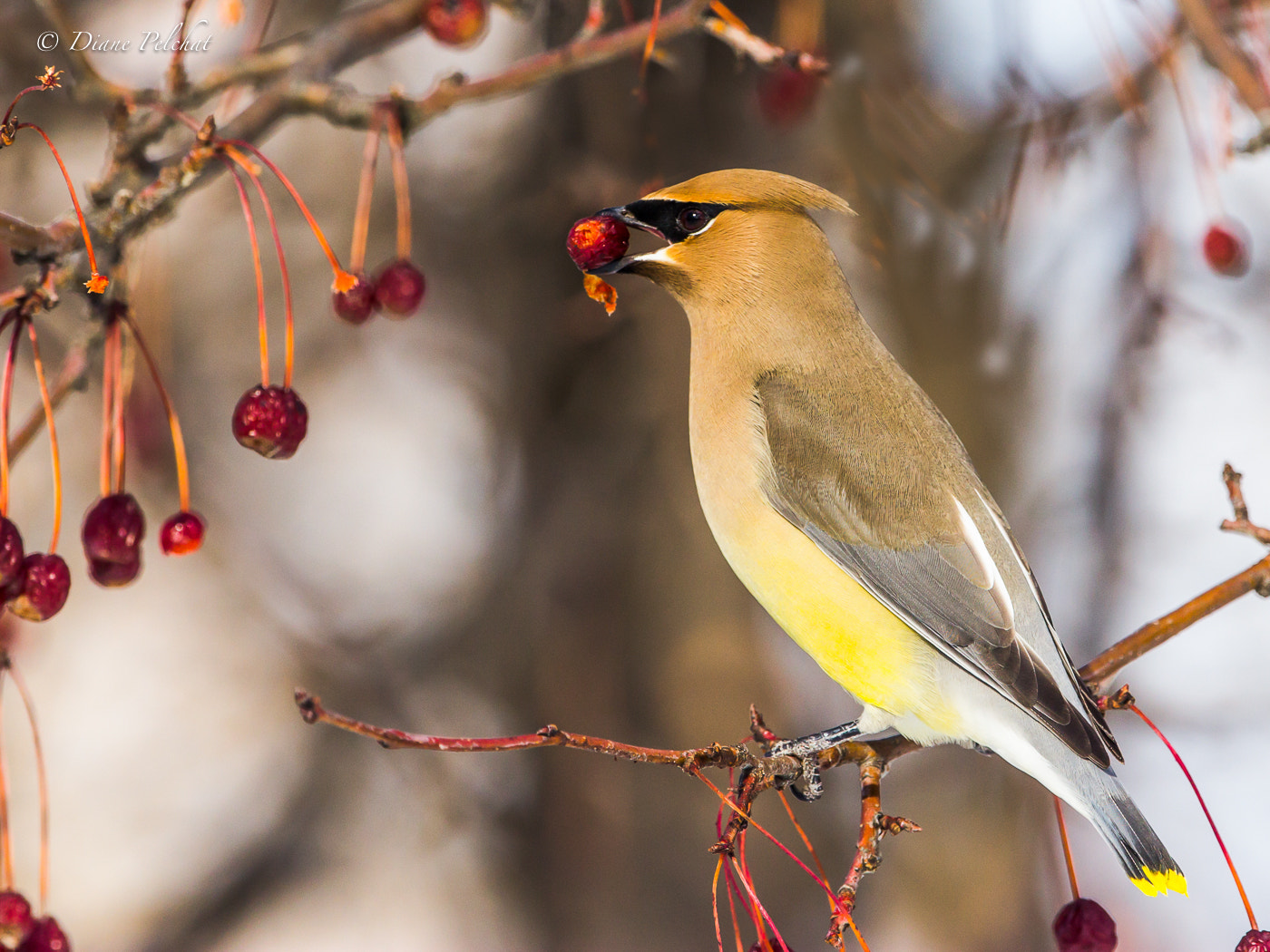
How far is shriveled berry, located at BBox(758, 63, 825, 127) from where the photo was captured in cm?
302

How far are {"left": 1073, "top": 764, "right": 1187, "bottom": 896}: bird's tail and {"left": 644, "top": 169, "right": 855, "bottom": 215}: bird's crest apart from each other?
1.17 m

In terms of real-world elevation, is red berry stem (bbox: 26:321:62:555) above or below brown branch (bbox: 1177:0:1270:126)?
below

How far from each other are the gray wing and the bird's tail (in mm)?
81

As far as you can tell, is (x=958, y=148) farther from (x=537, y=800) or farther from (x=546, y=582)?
(x=537, y=800)

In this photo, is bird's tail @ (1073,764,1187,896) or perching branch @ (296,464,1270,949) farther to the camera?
bird's tail @ (1073,764,1187,896)

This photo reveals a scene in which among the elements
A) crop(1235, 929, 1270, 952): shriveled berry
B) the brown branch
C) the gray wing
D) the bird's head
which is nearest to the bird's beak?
the bird's head

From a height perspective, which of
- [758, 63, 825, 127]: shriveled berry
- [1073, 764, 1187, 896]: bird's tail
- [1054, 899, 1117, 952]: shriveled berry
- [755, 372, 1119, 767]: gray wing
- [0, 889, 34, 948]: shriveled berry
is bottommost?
[1054, 899, 1117, 952]: shriveled berry

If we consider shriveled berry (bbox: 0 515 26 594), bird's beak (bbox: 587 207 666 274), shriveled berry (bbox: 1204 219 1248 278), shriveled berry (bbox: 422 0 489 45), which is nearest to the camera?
shriveled berry (bbox: 0 515 26 594)

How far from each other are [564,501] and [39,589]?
213cm

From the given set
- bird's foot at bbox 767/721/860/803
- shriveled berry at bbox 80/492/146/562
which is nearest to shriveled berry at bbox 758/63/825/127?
bird's foot at bbox 767/721/860/803

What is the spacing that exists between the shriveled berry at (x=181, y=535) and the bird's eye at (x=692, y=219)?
1.03 meters

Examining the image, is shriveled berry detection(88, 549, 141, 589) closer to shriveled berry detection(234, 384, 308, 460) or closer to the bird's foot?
shriveled berry detection(234, 384, 308, 460)

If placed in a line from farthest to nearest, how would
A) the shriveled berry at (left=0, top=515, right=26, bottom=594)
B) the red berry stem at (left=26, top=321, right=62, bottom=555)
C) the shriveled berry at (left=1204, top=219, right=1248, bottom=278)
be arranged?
Answer: the shriveled berry at (left=1204, top=219, right=1248, bottom=278) < the shriveled berry at (left=0, top=515, right=26, bottom=594) < the red berry stem at (left=26, top=321, right=62, bottom=555)

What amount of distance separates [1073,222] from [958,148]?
52 centimetres
